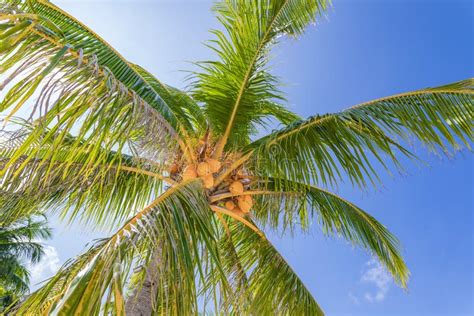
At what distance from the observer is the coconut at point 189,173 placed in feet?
12.8

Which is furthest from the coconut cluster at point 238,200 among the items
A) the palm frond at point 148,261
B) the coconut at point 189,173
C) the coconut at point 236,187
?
the palm frond at point 148,261

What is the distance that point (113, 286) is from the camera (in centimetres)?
186

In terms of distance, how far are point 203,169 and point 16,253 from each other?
14164 mm

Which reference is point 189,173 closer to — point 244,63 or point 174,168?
point 174,168

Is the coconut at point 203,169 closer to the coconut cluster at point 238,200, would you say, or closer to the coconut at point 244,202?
the coconut cluster at point 238,200

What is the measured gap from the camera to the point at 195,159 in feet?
13.3

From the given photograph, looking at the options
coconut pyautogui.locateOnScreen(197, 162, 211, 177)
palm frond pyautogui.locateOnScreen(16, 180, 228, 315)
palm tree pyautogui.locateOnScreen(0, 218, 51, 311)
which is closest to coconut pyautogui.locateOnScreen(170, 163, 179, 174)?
coconut pyautogui.locateOnScreen(197, 162, 211, 177)

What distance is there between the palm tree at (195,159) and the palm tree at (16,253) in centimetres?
1162

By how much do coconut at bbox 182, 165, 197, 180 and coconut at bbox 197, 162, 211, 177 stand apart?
0.05 metres

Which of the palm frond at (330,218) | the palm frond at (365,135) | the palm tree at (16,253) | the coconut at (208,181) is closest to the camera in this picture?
the palm frond at (365,135)

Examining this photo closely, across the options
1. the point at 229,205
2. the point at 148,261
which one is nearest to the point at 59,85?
the point at 148,261

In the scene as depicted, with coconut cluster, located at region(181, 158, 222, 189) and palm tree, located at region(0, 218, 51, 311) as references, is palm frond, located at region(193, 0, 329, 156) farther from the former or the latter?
palm tree, located at region(0, 218, 51, 311)

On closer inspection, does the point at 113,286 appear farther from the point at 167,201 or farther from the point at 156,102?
the point at 156,102

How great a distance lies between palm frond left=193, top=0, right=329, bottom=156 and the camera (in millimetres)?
4281
